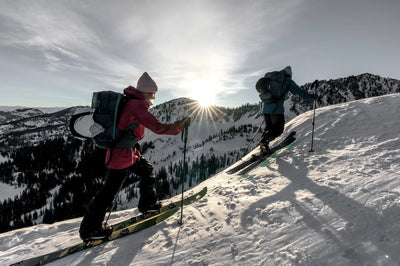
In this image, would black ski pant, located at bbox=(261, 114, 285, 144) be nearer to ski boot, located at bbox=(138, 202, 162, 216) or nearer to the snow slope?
the snow slope

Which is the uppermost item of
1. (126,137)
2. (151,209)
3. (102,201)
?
(126,137)

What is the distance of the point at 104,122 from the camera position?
3764 mm

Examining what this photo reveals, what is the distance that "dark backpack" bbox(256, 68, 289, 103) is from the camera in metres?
7.32

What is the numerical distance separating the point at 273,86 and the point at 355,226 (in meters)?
5.67

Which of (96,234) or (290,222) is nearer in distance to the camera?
(290,222)

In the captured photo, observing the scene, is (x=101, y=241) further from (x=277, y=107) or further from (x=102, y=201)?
(x=277, y=107)

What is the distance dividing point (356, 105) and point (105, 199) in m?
10.2

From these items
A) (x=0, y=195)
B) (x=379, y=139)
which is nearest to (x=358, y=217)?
(x=379, y=139)

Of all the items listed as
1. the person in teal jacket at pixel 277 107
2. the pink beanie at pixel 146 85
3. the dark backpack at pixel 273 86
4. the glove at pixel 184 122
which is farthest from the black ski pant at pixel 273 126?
the pink beanie at pixel 146 85

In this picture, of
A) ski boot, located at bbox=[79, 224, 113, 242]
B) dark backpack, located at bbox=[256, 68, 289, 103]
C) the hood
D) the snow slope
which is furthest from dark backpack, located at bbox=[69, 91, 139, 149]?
dark backpack, located at bbox=[256, 68, 289, 103]

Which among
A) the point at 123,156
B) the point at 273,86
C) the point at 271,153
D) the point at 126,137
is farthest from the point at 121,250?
the point at 273,86

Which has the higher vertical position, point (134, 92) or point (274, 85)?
point (274, 85)

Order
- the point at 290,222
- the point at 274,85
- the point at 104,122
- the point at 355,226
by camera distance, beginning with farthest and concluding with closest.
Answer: the point at 274,85 → the point at 104,122 → the point at 290,222 → the point at 355,226

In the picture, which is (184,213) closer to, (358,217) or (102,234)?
(102,234)
